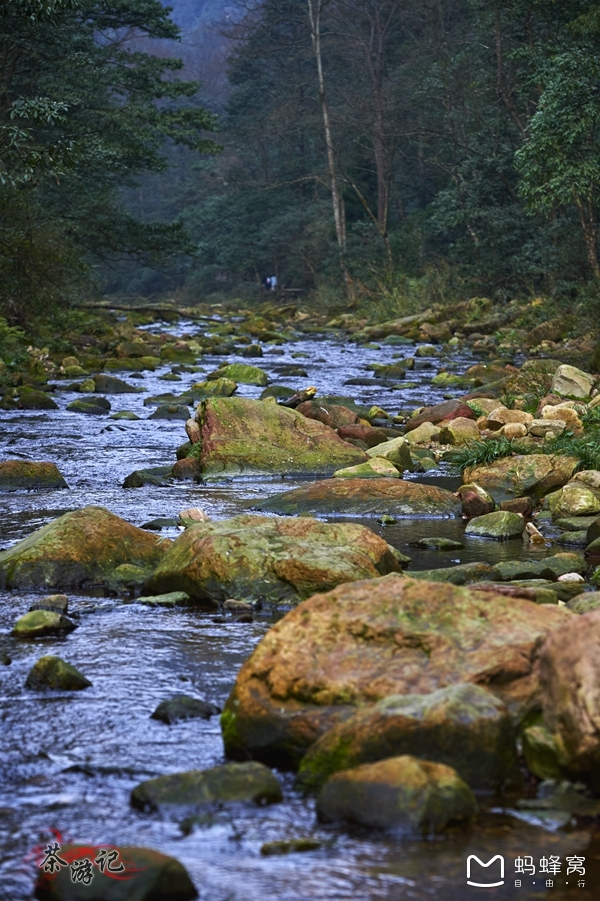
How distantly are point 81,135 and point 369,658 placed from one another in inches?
849

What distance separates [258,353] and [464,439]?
11.5 m

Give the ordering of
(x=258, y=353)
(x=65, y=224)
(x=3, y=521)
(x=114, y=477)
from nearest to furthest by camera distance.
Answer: (x=3, y=521) < (x=114, y=477) < (x=258, y=353) < (x=65, y=224)

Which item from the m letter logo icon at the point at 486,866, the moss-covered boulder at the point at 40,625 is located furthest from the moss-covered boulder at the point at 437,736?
the moss-covered boulder at the point at 40,625

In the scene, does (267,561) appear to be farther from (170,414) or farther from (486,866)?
(170,414)

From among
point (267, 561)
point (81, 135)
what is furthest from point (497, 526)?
point (81, 135)

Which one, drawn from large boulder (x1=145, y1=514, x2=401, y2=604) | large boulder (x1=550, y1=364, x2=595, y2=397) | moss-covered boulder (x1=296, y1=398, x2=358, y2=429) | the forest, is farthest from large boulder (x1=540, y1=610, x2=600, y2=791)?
the forest

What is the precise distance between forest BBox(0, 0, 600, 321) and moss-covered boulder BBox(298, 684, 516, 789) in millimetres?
11552

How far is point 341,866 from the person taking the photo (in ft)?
9.30

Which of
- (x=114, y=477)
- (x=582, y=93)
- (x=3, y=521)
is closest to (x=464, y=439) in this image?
(x=114, y=477)

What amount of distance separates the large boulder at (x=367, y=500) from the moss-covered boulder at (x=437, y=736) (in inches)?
168

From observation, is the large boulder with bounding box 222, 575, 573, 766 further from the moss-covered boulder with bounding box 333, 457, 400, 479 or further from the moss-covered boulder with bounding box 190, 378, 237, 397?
the moss-covered boulder with bounding box 190, 378, 237, 397

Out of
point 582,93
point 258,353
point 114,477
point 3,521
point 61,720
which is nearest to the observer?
point 61,720

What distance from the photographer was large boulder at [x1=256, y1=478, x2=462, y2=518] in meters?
7.61

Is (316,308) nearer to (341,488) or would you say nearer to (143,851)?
(341,488)
